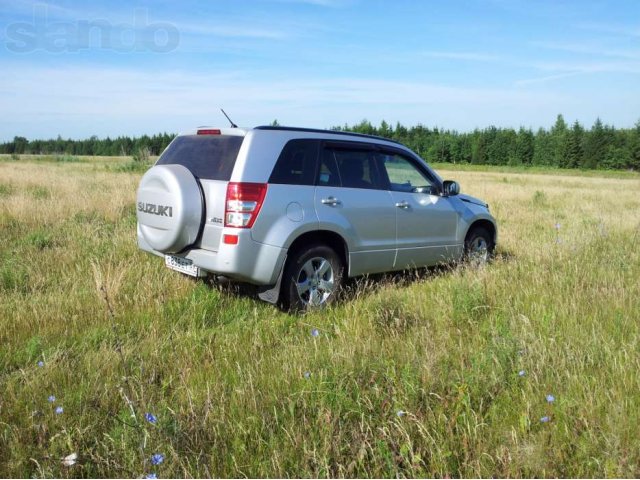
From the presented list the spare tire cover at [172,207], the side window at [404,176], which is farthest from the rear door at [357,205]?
the spare tire cover at [172,207]

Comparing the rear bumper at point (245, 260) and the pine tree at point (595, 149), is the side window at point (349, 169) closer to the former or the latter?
the rear bumper at point (245, 260)

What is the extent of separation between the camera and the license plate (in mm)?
4805

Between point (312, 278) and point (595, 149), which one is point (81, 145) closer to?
point (595, 149)

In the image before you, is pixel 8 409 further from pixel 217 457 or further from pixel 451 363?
pixel 451 363

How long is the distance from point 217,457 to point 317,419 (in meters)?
0.54

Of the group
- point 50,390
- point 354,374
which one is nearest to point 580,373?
point 354,374

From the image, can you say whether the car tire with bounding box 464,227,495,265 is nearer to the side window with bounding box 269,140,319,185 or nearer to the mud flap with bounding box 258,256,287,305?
the side window with bounding box 269,140,319,185

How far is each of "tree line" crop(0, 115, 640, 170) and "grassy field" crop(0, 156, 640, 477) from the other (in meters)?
65.2

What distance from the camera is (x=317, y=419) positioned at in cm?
266

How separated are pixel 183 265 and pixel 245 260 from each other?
0.81 metres

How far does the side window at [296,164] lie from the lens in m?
4.78

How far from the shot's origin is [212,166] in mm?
4809

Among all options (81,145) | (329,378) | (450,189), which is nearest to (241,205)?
(329,378)

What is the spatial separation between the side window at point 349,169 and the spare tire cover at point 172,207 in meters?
1.29
